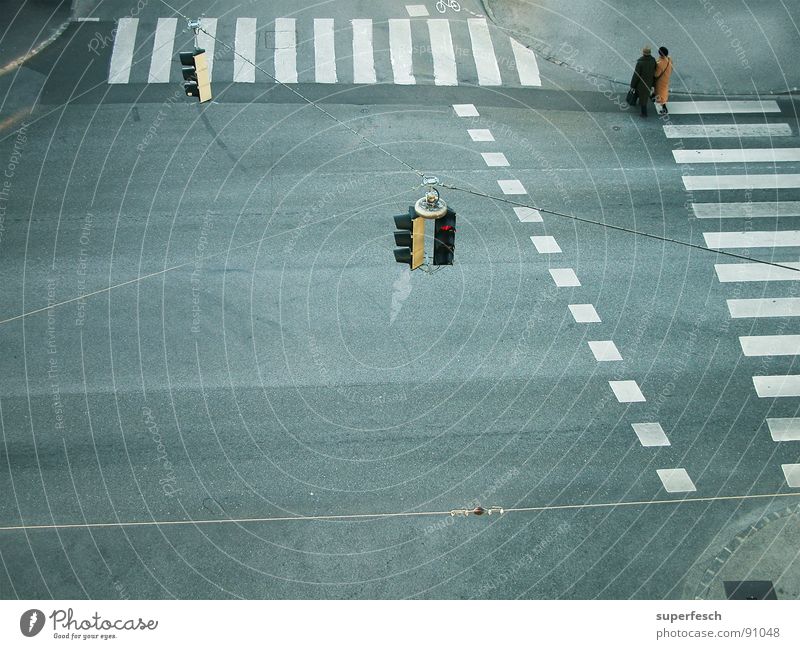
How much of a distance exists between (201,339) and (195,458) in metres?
3.35

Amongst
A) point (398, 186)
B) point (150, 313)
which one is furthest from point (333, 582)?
point (398, 186)

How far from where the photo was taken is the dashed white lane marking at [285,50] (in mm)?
33094

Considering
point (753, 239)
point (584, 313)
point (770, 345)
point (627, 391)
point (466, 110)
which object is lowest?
point (627, 391)

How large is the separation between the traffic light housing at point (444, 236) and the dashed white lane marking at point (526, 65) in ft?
45.0

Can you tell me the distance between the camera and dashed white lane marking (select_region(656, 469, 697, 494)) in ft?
74.7

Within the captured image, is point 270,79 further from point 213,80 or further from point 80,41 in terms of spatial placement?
point 80,41

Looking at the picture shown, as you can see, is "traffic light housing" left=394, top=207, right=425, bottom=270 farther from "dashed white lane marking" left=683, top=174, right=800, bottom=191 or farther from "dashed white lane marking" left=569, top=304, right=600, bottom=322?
"dashed white lane marking" left=683, top=174, right=800, bottom=191

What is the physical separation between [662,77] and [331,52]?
376 inches

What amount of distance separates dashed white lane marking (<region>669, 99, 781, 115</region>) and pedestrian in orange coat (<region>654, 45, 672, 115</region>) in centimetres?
42

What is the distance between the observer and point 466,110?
3189cm

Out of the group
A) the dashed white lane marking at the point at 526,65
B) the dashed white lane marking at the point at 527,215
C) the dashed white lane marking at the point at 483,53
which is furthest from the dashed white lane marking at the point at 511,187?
the dashed white lane marking at the point at 526,65

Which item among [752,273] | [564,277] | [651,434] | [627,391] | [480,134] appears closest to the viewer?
[651,434]

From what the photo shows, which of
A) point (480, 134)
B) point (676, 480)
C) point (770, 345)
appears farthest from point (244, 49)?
point (676, 480)

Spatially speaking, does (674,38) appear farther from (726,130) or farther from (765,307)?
(765,307)
